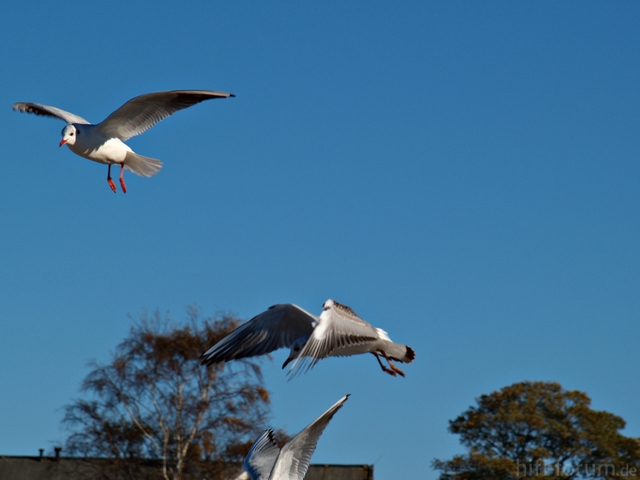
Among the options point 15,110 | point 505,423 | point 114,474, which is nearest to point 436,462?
point 505,423

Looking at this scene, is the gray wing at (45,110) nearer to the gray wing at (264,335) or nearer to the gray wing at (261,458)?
the gray wing at (264,335)

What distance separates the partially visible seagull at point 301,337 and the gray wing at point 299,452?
2.57ft

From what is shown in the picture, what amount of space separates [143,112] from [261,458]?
181 inches

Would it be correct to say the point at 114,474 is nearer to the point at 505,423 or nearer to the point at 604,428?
the point at 505,423

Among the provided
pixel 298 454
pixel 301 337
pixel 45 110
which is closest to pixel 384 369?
pixel 301 337

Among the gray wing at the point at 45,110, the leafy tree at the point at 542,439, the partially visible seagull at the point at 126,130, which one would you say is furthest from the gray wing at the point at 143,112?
the leafy tree at the point at 542,439

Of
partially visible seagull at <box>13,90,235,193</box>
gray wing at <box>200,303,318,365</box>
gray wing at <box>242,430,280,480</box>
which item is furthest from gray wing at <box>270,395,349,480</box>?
partially visible seagull at <box>13,90,235,193</box>

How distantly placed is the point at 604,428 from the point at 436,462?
538 centimetres

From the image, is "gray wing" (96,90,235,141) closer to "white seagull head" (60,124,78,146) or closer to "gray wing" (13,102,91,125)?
"white seagull head" (60,124,78,146)

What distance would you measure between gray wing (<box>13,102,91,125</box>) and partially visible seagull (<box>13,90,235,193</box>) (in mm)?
736

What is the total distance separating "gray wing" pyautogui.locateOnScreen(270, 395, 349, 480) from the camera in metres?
11.2

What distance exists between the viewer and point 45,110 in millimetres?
15594

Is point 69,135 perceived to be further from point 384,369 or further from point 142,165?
point 384,369

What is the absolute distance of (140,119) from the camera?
1433cm
